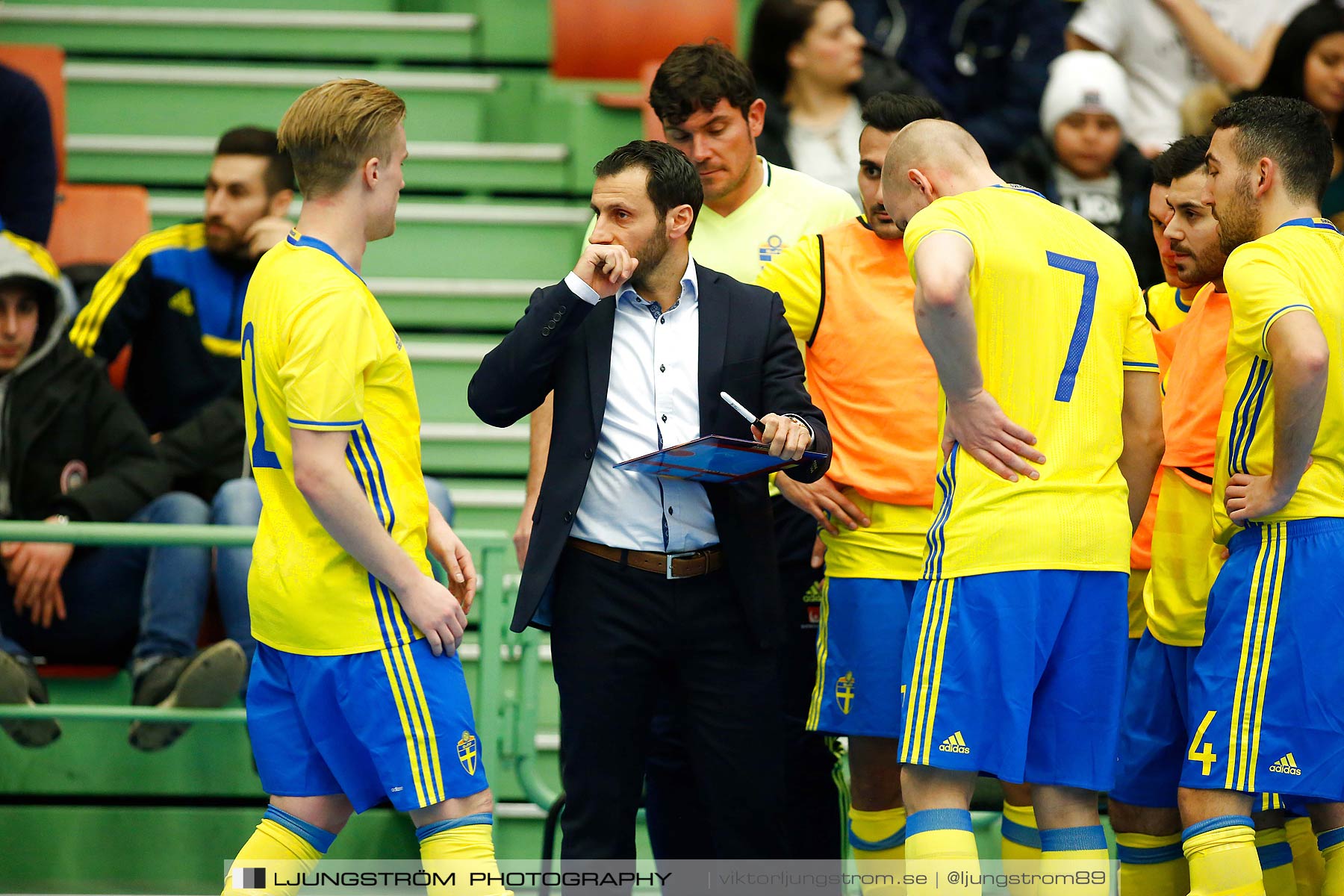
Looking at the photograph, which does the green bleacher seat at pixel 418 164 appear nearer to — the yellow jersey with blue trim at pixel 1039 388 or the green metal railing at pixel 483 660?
the green metal railing at pixel 483 660

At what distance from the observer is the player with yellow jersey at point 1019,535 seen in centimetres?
327

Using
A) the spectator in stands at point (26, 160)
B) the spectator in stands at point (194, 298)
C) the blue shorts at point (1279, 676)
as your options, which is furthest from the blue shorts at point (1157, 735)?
the spectator in stands at point (26, 160)

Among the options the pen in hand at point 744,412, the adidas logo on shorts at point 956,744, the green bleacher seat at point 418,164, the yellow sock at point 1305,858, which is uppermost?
the green bleacher seat at point 418,164

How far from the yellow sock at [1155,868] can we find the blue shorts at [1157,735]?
0.10 metres

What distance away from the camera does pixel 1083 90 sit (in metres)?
6.20

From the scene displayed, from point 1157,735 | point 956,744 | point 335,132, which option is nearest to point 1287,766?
point 1157,735

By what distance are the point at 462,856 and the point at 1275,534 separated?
1972mm

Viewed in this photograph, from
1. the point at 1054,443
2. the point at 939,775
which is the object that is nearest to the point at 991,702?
the point at 939,775

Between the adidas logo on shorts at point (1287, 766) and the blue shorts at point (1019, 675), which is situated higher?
the blue shorts at point (1019, 675)

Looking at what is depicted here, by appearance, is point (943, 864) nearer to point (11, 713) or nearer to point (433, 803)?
point (433, 803)

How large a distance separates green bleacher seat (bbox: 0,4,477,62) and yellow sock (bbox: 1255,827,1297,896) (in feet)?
18.2

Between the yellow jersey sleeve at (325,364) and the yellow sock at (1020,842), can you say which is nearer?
the yellow jersey sleeve at (325,364)

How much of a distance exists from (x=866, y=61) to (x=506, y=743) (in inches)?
142

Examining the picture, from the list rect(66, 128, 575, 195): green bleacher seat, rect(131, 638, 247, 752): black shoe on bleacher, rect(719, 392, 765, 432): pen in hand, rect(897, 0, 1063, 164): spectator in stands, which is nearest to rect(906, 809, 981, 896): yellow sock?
rect(719, 392, 765, 432): pen in hand
